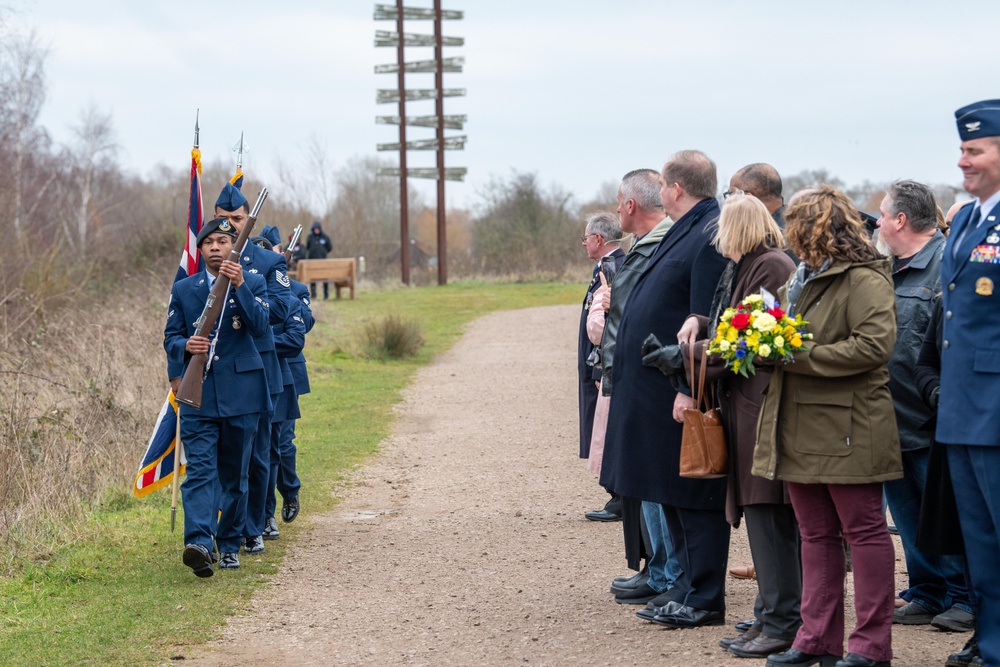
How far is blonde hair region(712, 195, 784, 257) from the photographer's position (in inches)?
202

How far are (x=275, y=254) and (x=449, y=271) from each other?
123ft

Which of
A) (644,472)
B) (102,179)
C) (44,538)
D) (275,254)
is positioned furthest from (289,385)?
(102,179)

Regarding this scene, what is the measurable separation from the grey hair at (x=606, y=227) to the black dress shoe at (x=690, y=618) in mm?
2612

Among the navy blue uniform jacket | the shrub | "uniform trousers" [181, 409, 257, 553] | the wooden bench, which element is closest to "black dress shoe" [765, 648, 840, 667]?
"uniform trousers" [181, 409, 257, 553]

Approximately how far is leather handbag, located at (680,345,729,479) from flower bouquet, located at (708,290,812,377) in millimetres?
427

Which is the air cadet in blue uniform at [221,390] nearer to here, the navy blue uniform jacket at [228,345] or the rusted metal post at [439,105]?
the navy blue uniform jacket at [228,345]

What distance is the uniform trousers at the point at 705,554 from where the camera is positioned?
555 centimetres

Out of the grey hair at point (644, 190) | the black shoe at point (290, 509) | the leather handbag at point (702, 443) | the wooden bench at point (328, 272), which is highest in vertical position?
the grey hair at point (644, 190)

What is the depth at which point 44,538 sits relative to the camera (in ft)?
25.2

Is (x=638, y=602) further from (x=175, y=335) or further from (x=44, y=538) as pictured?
(x=44, y=538)

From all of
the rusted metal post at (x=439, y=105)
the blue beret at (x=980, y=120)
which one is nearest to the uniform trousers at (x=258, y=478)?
the blue beret at (x=980, y=120)

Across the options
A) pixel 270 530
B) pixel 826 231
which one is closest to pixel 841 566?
pixel 826 231

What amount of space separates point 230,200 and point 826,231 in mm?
3976

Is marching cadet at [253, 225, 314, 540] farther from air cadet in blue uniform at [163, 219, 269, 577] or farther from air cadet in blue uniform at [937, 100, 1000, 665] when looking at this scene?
air cadet in blue uniform at [937, 100, 1000, 665]
